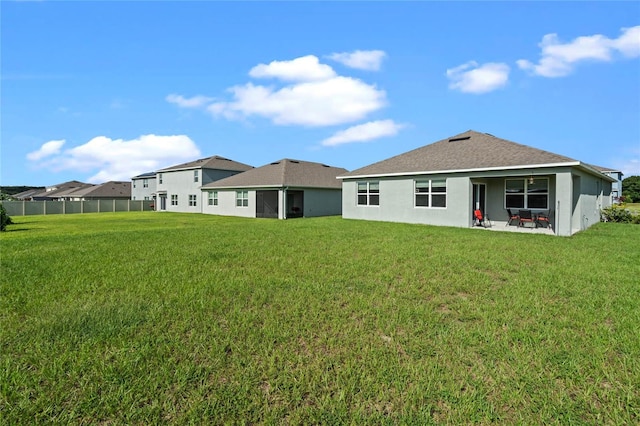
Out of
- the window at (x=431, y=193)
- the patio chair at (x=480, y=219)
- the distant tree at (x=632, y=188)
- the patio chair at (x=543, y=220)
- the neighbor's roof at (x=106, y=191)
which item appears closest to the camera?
the patio chair at (x=543, y=220)

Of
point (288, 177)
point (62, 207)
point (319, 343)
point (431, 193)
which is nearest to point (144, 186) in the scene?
point (62, 207)

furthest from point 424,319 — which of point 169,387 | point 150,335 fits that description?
point 150,335

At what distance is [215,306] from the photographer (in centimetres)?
478

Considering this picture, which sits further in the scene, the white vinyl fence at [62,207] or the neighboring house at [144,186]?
the neighboring house at [144,186]

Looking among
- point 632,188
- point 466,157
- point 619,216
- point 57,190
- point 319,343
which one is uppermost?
point 57,190

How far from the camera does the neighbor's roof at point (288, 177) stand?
87.1 feet

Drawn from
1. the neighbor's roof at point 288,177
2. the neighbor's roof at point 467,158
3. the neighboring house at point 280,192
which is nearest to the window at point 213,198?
the neighboring house at point 280,192

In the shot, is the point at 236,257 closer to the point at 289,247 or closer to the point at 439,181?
the point at 289,247

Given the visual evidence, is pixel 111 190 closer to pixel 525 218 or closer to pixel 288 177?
pixel 288 177

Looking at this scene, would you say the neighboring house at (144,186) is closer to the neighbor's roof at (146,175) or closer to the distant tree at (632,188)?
the neighbor's roof at (146,175)

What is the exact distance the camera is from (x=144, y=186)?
51.6 m

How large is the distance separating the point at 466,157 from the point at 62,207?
42662mm

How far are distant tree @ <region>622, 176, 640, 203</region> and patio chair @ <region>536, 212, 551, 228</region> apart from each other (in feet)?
185

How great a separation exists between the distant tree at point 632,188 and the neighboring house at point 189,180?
2530 inches
